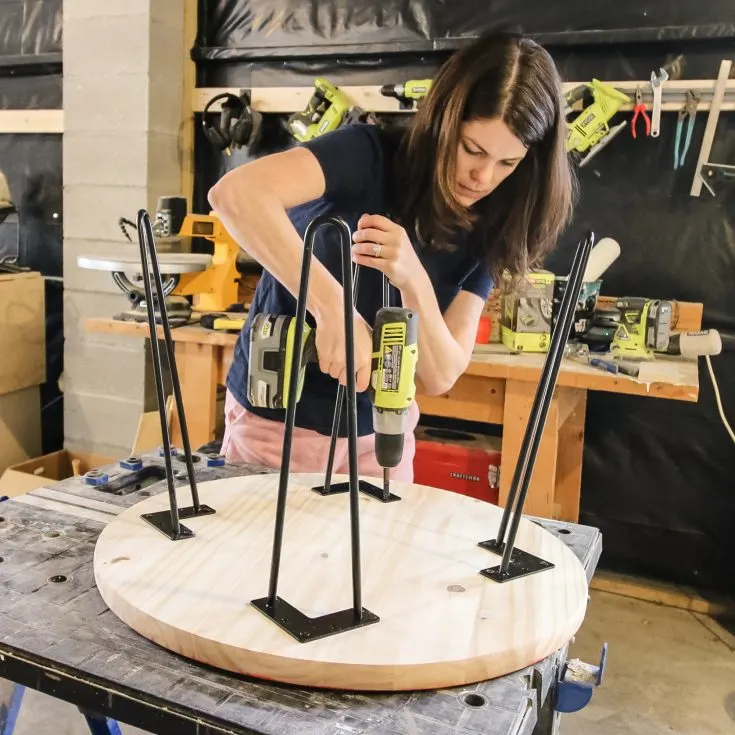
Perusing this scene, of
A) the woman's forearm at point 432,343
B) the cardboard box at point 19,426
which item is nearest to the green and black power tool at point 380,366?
the woman's forearm at point 432,343

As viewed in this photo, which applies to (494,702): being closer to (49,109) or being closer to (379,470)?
(379,470)

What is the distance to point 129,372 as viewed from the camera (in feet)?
9.94

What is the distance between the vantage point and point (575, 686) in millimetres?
854

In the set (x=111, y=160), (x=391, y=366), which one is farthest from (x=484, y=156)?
(x=111, y=160)

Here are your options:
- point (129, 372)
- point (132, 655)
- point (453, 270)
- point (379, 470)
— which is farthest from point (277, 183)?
point (129, 372)

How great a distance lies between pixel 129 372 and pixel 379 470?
1927 mm

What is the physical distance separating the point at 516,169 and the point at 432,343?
37 centimetres

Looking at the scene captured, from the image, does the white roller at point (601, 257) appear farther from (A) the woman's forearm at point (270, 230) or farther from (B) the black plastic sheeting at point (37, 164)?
(B) the black plastic sheeting at point (37, 164)

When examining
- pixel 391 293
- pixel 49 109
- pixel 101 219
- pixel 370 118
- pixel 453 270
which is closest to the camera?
pixel 391 293

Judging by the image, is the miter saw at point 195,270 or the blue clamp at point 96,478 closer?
the blue clamp at point 96,478

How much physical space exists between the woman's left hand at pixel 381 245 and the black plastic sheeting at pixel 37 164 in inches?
106

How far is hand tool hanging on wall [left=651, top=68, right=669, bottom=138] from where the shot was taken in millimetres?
2355

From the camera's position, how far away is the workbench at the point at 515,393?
201 cm

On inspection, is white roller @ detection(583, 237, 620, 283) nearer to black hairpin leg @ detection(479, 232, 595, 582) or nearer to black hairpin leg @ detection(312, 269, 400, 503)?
black hairpin leg @ detection(312, 269, 400, 503)
